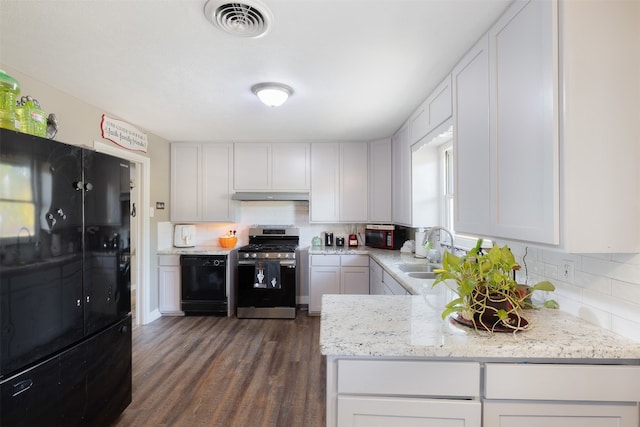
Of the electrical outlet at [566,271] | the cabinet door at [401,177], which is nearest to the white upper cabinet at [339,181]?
the cabinet door at [401,177]

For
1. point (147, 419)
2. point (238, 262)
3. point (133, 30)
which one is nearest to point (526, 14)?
point (133, 30)

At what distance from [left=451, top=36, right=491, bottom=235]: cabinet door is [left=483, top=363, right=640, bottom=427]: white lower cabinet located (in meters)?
0.65

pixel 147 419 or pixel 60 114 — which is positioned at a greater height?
pixel 60 114

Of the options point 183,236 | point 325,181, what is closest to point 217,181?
point 183,236

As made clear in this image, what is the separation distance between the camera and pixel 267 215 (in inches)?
166

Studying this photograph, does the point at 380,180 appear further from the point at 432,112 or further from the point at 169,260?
the point at 169,260

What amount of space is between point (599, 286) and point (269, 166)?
135 inches

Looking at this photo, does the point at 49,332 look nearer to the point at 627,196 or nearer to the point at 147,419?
the point at 147,419

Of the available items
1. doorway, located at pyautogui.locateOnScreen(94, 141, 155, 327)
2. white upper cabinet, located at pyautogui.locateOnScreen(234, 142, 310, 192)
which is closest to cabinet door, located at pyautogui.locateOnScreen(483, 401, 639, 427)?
white upper cabinet, located at pyautogui.locateOnScreen(234, 142, 310, 192)

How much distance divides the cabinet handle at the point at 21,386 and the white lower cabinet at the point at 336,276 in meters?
2.66

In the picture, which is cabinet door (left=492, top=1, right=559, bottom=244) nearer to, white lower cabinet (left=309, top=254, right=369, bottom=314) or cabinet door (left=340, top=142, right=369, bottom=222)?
white lower cabinet (left=309, top=254, right=369, bottom=314)

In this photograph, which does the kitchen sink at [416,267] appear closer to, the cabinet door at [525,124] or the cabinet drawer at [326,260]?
the cabinet drawer at [326,260]

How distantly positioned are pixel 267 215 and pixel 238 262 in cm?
88

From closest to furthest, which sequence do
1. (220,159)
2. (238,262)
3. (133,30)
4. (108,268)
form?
(133,30) → (108,268) → (238,262) → (220,159)
